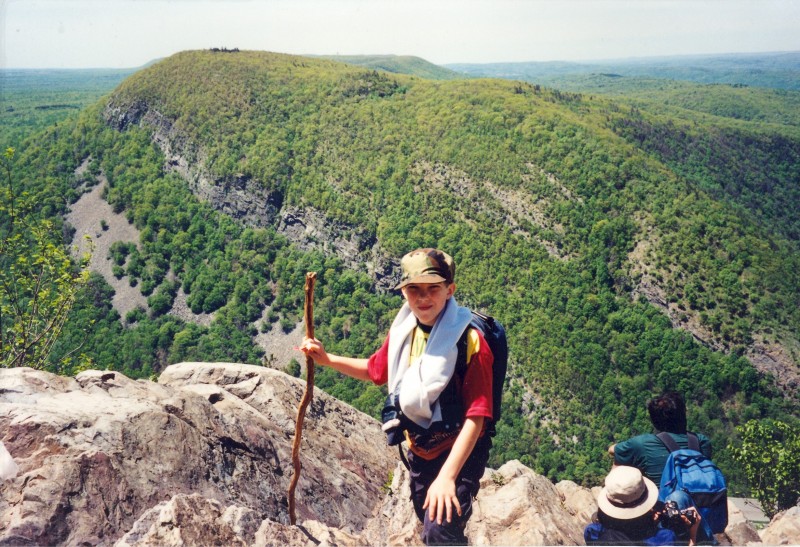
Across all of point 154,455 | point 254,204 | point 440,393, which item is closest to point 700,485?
point 440,393

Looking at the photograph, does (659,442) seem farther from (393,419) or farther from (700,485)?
(393,419)

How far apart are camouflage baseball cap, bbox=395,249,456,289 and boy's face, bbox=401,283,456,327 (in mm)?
78

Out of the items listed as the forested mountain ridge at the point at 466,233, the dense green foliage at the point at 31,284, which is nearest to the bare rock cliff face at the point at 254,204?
the forested mountain ridge at the point at 466,233

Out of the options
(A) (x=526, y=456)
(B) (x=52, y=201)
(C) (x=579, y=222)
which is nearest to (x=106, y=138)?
(B) (x=52, y=201)

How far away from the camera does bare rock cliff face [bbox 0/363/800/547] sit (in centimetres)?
535

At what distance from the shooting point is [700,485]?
17.1 feet

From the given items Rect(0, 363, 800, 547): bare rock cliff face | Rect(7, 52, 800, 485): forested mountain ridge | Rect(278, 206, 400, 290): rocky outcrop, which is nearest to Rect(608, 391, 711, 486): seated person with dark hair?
Rect(0, 363, 800, 547): bare rock cliff face

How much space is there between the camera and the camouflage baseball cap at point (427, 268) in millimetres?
4238

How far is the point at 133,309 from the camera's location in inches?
2724

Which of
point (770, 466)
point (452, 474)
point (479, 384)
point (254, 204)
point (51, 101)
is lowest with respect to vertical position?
point (770, 466)

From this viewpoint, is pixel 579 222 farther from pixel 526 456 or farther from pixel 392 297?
pixel 526 456

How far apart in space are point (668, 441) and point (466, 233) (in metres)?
63.9

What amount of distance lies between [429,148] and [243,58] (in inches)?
1887

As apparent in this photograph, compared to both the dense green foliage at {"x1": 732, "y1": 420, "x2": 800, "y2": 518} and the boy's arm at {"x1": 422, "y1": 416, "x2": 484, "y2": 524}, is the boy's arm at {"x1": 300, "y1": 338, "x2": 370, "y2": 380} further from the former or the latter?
the dense green foliage at {"x1": 732, "y1": 420, "x2": 800, "y2": 518}
